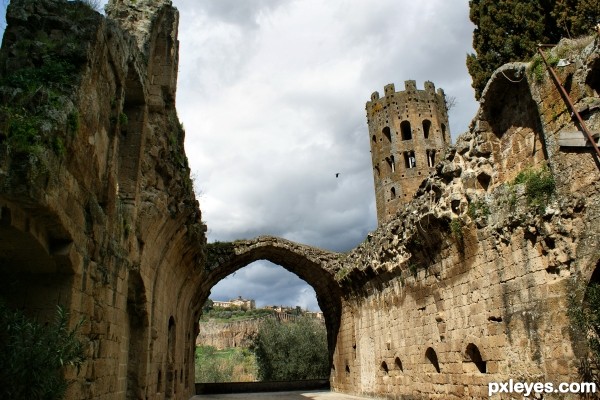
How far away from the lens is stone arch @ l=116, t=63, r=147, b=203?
7750mm

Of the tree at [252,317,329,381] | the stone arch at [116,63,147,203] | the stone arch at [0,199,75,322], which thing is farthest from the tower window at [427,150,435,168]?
the stone arch at [0,199,75,322]

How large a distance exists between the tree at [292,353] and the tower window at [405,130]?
20.6 metres

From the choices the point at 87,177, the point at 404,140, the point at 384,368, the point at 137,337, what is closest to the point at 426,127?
the point at 404,140

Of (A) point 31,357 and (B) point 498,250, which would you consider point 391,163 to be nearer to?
(B) point 498,250

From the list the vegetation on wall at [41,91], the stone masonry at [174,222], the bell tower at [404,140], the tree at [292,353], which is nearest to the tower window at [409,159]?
the bell tower at [404,140]

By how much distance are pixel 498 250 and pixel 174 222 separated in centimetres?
A: 670

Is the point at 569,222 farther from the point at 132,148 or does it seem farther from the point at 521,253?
the point at 132,148

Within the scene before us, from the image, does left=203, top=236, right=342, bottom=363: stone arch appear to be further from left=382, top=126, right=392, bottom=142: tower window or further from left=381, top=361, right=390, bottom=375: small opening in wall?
left=382, top=126, right=392, bottom=142: tower window

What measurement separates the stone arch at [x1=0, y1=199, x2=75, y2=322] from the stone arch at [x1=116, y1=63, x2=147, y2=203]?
299 centimetres

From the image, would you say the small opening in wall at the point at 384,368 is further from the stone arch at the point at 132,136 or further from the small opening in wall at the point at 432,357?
the stone arch at the point at 132,136

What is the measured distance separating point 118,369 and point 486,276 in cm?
681

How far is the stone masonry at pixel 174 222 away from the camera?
15.3 feet

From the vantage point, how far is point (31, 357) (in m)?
3.79

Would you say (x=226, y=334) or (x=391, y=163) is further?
(x=226, y=334)
